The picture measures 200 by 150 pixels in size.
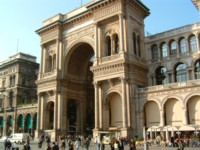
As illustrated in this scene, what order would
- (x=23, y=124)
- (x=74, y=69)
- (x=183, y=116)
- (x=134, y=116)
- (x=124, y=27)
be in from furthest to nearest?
1. (x=23, y=124)
2. (x=74, y=69)
3. (x=124, y=27)
4. (x=134, y=116)
5. (x=183, y=116)

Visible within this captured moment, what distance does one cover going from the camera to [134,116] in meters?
36.0

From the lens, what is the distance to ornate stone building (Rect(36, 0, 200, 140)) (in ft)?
115

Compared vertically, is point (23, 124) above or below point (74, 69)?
below

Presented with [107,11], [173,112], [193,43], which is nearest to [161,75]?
[193,43]

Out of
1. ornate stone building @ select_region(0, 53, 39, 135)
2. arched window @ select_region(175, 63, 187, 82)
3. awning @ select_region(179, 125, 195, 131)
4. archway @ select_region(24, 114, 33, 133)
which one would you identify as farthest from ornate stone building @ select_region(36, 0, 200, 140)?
ornate stone building @ select_region(0, 53, 39, 135)

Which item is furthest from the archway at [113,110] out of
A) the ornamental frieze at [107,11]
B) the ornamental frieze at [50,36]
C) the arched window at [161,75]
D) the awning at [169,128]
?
the ornamental frieze at [50,36]

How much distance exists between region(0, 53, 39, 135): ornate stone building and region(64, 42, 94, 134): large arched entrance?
16132mm

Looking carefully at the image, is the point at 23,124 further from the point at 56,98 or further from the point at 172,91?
the point at 172,91

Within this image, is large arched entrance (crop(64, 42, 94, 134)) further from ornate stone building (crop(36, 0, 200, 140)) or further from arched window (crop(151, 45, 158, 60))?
arched window (crop(151, 45, 158, 60))

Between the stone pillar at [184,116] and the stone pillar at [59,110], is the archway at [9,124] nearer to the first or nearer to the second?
the stone pillar at [59,110]

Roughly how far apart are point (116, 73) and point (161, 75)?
319 inches

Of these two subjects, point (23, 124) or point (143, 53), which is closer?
point (143, 53)

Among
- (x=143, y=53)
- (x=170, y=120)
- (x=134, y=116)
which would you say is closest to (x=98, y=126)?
(x=134, y=116)

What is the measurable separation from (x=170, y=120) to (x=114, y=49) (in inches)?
492
